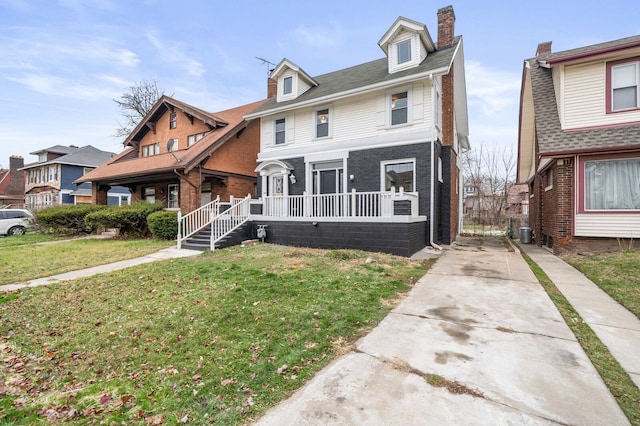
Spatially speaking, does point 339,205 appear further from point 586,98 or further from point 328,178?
point 586,98

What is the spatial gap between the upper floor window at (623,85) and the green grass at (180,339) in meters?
8.85

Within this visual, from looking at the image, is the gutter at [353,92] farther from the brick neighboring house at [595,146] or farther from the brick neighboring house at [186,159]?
the brick neighboring house at [595,146]

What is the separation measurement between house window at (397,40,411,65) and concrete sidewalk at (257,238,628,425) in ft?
34.2

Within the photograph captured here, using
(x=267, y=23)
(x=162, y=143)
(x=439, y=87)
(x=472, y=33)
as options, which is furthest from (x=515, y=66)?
(x=162, y=143)

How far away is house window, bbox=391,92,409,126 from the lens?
36.7 ft

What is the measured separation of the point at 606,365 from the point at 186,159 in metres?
14.6

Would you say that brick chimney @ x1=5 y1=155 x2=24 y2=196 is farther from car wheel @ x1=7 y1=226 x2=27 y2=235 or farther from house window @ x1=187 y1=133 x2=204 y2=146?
house window @ x1=187 y1=133 x2=204 y2=146

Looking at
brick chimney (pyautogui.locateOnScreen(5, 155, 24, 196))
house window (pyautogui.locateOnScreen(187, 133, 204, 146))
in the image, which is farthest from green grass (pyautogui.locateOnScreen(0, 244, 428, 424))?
brick chimney (pyautogui.locateOnScreen(5, 155, 24, 196))

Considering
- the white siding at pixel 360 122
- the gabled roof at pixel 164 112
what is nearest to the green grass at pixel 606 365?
the white siding at pixel 360 122

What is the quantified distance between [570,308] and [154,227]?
13.7 m

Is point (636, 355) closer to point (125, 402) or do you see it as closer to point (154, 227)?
point (125, 402)

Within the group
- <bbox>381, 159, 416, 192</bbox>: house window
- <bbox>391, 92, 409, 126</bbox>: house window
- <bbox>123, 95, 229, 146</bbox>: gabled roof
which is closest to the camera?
<bbox>381, 159, 416, 192</bbox>: house window

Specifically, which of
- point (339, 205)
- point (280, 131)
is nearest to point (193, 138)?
point (280, 131)

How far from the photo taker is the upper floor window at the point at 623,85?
8742 mm
